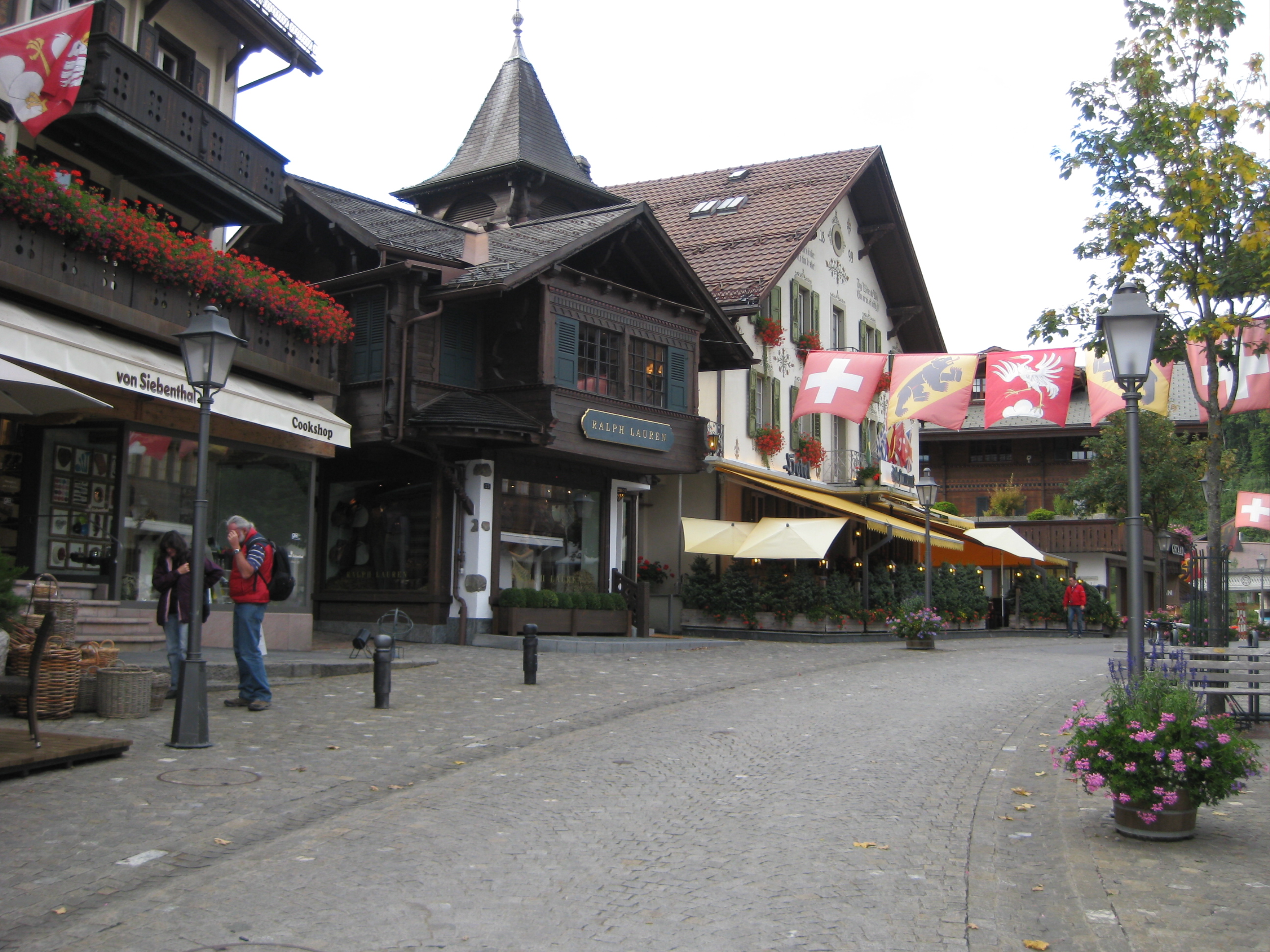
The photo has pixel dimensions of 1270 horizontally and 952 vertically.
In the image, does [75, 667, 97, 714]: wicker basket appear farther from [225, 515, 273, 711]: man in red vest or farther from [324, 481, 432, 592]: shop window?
[324, 481, 432, 592]: shop window

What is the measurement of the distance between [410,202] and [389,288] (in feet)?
29.9

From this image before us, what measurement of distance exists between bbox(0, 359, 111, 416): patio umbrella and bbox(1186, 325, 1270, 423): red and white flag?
10.9 m

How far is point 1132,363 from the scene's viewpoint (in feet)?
27.4

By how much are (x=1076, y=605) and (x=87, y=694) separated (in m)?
29.6

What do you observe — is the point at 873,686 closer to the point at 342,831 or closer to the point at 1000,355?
the point at 1000,355

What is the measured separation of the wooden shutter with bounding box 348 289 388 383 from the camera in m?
20.3

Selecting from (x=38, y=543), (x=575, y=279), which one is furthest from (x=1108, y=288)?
(x=38, y=543)

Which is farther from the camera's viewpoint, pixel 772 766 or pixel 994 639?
pixel 994 639

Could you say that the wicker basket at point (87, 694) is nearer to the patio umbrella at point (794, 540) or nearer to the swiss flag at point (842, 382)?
the swiss flag at point (842, 382)

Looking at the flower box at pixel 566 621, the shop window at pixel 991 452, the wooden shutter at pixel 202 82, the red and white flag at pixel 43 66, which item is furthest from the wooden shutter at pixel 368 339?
the shop window at pixel 991 452

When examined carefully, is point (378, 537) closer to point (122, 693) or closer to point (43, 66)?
point (43, 66)

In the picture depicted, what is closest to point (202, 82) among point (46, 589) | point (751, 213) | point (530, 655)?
point (46, 589)

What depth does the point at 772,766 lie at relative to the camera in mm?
9133

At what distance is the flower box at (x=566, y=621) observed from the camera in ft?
67.7
